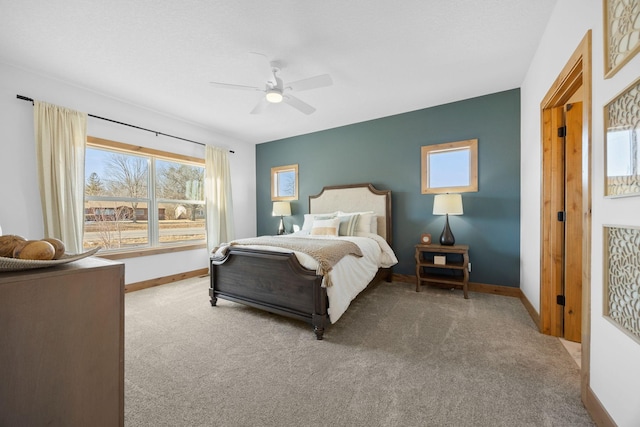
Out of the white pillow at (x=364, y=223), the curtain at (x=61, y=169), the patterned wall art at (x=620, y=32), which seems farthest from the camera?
the white pillow at (x=364, y=223)

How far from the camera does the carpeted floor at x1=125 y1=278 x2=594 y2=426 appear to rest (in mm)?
1347

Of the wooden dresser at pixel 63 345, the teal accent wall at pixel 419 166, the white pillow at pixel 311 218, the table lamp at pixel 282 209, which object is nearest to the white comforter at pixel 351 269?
the teal accent wall at pixel 419 166

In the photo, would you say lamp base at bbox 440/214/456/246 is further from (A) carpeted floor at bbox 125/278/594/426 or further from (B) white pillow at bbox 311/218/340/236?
(B) white pillow at bbox 311/218/340/236

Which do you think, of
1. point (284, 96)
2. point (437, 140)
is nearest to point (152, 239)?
point (284, 96)

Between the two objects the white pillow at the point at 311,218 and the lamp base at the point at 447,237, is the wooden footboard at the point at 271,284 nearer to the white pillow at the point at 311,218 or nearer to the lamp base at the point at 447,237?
the white pillow at the point at 311,218

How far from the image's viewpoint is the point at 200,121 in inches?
164

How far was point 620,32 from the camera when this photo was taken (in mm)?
1121

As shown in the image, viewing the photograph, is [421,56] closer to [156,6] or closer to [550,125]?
[550,125]

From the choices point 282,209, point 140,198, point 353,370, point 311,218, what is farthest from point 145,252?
point 353,370

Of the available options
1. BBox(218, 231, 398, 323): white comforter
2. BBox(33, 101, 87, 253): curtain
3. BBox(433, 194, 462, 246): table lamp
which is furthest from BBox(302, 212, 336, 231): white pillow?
BBox(33, 101, 87, 253): curtain

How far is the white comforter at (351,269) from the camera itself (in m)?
2.22

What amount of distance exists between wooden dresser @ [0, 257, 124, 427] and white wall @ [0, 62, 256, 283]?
2.82 metres

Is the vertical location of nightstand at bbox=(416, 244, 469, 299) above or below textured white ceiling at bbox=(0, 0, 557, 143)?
below

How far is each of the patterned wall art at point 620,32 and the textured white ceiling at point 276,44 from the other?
91 centimetres
